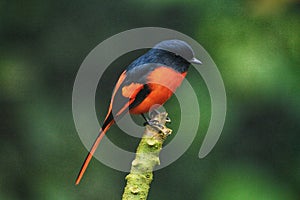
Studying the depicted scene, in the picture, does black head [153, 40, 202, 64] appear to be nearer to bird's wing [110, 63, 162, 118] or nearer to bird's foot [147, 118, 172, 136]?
bird's wing [110, 63, 162, 118]

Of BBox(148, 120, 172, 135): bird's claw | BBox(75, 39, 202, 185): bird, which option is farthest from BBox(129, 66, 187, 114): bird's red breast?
BBox(148, 120, 172, 135): bird's claw

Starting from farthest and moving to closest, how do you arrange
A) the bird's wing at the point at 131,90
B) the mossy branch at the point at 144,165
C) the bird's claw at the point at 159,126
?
the bird's wing at the point at 131,90 → the bird's claw at the point at 159,126 → the mossy branch at the point at 144,165

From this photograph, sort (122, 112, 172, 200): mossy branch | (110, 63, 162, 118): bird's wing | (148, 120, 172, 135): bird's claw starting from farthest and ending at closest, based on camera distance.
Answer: (110, 63, 162, 118): bird's wing → (148, 120, 172, 135): bird's claw → (122, 112, 172, 200): mossy branch

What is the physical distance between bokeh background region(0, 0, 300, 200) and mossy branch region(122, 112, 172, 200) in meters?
0.93

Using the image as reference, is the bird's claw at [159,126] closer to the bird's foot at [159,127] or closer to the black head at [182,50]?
the bird's foot at [159,127]

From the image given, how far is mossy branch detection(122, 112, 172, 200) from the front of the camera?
68.0 inches

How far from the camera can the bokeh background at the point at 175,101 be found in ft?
8.98

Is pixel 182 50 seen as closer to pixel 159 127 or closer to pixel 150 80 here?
pixel 150 80

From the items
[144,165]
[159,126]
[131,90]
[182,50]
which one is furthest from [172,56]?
[144,165]

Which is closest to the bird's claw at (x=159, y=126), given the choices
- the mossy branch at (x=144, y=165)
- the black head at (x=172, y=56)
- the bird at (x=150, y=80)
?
the mossy branch at (x=144, y=165)

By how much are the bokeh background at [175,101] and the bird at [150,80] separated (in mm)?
538

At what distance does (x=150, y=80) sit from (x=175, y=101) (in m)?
0.57

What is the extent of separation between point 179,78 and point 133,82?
0.50 feet

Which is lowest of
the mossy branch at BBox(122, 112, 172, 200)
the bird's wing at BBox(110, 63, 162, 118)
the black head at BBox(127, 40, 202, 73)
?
the mossy branch at BBox(122, 112, 172, 200)
